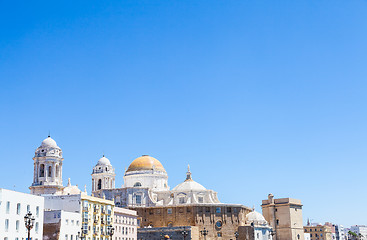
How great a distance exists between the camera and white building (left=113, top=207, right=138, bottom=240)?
7150cm

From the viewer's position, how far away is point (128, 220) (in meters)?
76.3

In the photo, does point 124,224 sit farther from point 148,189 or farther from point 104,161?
point 104,161

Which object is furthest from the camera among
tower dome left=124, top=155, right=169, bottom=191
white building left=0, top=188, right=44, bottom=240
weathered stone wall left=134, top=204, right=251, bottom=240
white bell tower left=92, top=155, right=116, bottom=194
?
white bell tower left=92, top=155, right=116, bottom=194

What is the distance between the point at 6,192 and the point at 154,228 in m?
36.4

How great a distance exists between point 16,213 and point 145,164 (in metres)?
46.5

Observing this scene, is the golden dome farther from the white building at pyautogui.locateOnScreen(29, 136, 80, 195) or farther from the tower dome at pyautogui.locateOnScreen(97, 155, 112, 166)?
the white building at pyautogui.locateOnScreen(29, 136, 80, 195)

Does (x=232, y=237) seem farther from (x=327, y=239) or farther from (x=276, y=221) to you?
(x=327, y=239)

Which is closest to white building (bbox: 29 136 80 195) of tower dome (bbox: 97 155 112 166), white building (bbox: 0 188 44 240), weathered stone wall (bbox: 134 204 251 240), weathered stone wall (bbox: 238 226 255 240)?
weathered stone wall (bbox: 134 204 251 240)

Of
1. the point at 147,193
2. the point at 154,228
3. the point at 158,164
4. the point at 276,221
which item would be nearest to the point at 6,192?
the point at 154,228

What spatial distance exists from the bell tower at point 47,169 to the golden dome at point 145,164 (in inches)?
621

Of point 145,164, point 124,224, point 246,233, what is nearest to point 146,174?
point 145,164

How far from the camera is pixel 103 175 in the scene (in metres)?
99.8

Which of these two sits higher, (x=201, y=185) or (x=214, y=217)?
(x=201, y=185)

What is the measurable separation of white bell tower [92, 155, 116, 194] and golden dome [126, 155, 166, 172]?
5.94 metres
